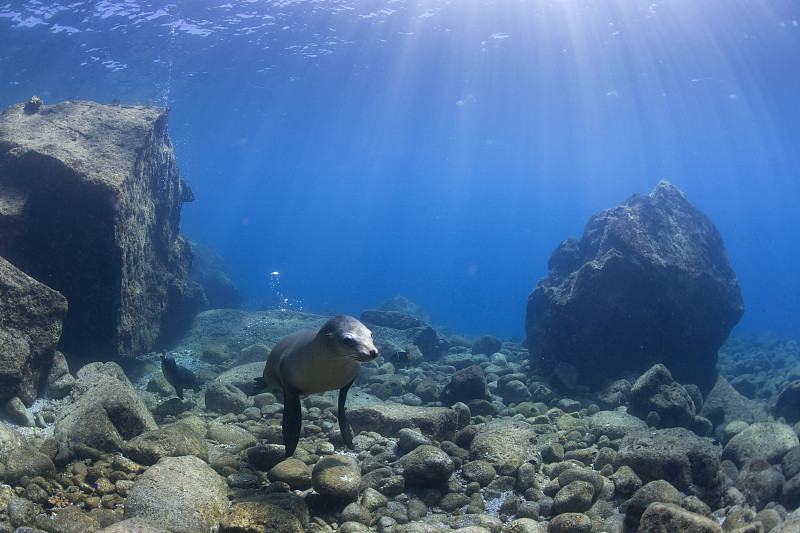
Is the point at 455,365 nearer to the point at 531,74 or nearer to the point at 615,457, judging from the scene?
the point at 615,457

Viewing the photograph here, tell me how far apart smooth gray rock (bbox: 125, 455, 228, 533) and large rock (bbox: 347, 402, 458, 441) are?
8.47 feet

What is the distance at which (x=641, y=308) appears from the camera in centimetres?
1030

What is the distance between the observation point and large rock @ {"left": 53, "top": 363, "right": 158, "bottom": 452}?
4.18 m

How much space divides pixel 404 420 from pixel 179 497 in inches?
128

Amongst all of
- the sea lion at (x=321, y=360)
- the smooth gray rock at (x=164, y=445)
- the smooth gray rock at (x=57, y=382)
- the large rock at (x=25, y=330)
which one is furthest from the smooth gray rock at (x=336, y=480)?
the smooth gray rock at (x=57, y=382)

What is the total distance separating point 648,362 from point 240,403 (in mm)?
9531

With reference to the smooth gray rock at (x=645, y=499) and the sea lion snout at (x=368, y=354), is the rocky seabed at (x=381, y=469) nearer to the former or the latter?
the smooth gray rock at (x=645, y=499)

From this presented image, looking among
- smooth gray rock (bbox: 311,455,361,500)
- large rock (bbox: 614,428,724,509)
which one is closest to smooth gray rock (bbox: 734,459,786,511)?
large rock (bbox: 614,428,724,509)

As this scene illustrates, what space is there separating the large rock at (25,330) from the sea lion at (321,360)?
3310 mm

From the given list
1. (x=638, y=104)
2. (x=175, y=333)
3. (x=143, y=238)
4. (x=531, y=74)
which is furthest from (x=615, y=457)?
(x=638, y=104)

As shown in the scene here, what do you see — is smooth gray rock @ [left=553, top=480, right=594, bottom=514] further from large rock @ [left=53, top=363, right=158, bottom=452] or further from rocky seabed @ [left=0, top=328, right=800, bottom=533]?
large rock @ [left=53, top=363, right=158, bottom=452]

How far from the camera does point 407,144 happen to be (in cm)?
5609

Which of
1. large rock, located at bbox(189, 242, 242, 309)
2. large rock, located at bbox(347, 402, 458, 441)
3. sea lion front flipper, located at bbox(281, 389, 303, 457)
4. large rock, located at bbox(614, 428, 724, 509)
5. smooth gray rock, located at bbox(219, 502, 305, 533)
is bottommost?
large rock, located at bbox(189, 242, 242, 309)

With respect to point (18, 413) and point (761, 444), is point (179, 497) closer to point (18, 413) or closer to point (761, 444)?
point (18, 413)
